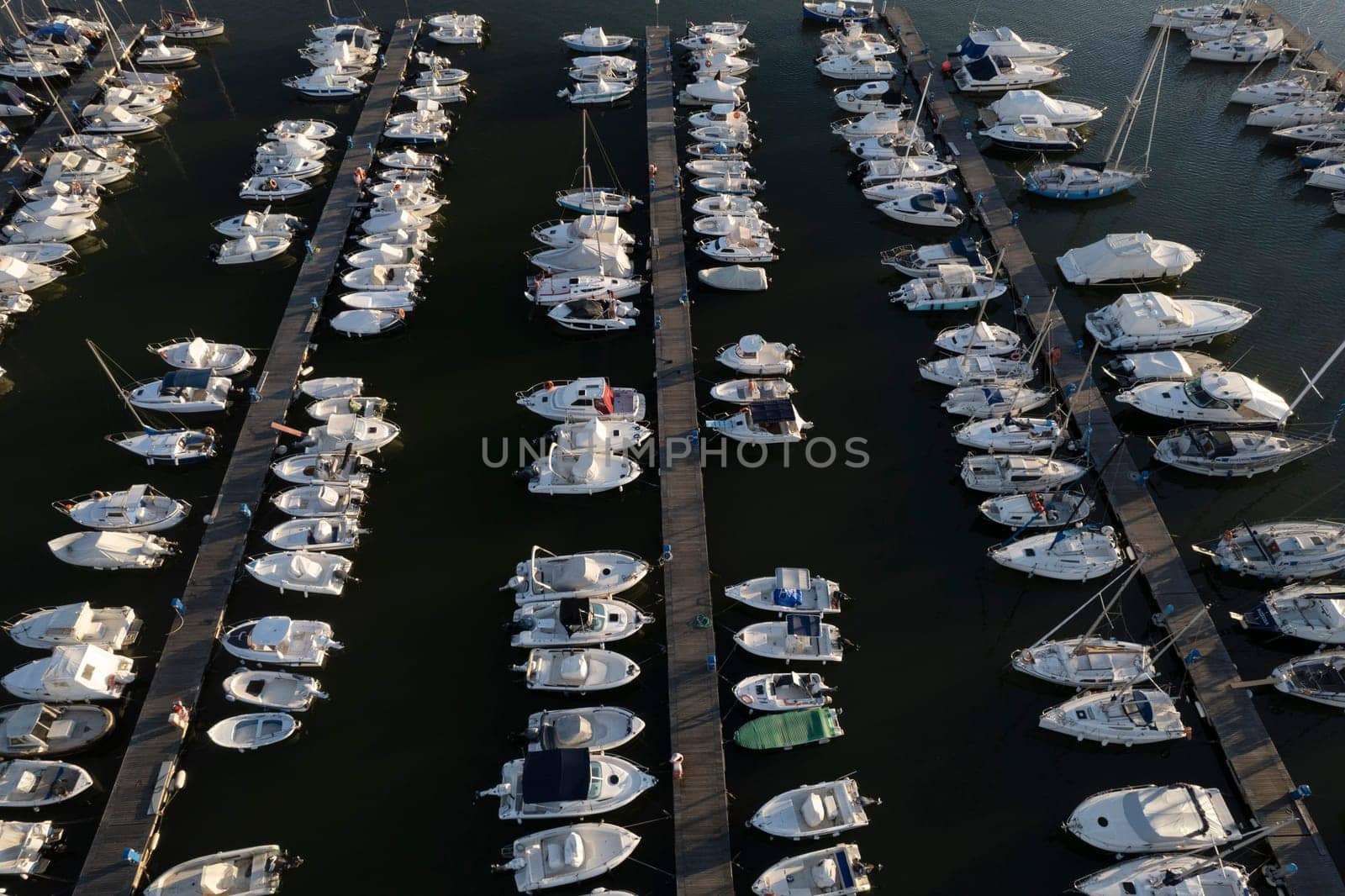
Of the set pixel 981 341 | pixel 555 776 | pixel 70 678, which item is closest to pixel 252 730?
pixel 70 678

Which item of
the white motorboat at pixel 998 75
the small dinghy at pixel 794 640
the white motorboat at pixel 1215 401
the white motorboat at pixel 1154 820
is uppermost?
the white motorboat at pixel 998 75

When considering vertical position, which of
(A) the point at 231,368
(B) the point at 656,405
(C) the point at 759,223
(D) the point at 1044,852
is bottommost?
(D) the point at 1044,852

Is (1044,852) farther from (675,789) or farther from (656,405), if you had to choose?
(656,405)

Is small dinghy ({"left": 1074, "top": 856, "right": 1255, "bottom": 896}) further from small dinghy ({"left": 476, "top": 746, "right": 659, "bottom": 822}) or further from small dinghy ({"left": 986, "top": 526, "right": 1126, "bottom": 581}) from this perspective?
small dinghy ({"left": 476, "top": 746, "right": 659, "bottom": 822})

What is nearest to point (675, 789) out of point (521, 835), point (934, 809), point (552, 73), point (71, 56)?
point (521, 835)

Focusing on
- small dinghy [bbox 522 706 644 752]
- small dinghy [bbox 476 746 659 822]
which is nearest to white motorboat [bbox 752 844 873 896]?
small dinghy [bbox 476 746 659 822]

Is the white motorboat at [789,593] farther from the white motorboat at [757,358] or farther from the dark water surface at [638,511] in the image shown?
the white motorboat at [757,358]

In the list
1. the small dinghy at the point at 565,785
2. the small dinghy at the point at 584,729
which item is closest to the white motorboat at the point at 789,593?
the small dinghy at the point at 584,729
